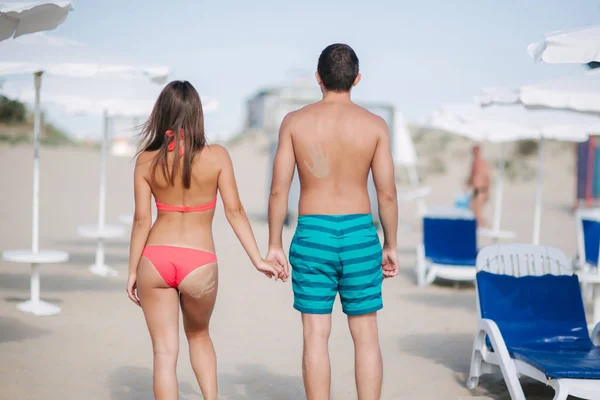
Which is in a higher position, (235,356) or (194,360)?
(194,360)

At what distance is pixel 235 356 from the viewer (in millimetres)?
6027

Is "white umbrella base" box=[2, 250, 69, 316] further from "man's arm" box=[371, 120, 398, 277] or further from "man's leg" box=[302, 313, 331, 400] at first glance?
"man's arm" box=[371, 120, 398, 277]

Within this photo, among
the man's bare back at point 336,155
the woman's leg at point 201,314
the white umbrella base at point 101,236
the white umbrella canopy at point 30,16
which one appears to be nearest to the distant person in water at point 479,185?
the white umbrella base at point 101,236

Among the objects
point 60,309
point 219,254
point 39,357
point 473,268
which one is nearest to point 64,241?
point 219,254

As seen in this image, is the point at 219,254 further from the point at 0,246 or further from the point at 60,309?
the point at 60,309

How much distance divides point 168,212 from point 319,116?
872 millimetres

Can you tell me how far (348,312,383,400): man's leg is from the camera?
383 centimetres

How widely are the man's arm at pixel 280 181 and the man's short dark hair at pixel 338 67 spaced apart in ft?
→ 0.91

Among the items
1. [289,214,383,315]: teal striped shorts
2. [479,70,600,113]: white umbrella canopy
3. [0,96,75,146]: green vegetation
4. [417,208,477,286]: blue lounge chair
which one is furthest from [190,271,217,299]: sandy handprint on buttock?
[0,96,75,146]: green vegetation

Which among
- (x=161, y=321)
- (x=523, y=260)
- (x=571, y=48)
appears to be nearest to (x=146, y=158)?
(x=161, y=321)

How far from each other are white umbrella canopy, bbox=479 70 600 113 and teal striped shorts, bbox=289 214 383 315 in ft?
9.42

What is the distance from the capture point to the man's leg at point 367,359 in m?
3.83

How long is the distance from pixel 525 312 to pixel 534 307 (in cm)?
8

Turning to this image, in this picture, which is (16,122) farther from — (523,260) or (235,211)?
(235,211)
